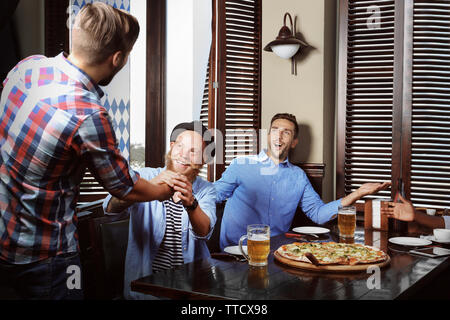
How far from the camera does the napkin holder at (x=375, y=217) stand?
2340mm

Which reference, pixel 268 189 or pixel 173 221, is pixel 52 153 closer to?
pixel 173 221

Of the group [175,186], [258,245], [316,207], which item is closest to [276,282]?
[258,245]

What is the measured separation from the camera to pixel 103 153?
4.48ft

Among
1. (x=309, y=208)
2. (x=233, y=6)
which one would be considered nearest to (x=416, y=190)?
(x=309, y=208)

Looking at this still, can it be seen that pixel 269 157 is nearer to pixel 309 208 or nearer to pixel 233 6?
pixel 309 208

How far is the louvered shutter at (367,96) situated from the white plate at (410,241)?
3.48ft

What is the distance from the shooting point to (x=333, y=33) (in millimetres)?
3367

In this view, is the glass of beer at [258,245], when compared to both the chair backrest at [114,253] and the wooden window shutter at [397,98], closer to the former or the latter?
the chair backrest at [114,253]

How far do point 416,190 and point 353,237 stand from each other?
112cm

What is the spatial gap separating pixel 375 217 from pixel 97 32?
169cm

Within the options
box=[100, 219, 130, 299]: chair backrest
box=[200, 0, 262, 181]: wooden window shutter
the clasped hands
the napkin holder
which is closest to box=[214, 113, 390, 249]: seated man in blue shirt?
box=[200, 0, 262, 181]: wooden window shutter

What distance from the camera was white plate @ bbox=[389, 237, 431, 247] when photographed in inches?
77.2

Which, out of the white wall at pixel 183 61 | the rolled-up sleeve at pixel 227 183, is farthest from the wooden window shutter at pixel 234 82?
the white wall at pixel 183 61

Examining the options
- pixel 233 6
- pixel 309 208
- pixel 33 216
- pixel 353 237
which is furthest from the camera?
pixel 233 6
